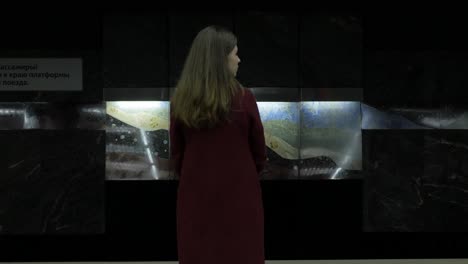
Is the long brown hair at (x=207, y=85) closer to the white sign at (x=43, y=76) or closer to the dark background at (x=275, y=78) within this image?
the dark background at (x=275, y=78)

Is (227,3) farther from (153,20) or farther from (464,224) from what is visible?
(464,224)

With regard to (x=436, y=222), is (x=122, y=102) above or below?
above

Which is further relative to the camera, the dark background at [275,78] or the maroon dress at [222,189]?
the dark background at [275,78]

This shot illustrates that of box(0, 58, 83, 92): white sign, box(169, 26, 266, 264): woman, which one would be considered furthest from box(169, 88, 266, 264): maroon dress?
box(0, 58, 83, 92): white sign

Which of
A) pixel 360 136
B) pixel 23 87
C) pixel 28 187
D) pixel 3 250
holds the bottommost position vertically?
pixel 3 250

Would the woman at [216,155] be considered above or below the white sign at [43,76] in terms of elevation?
below

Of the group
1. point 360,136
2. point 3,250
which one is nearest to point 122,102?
point 3,250

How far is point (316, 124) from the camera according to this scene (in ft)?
23.1

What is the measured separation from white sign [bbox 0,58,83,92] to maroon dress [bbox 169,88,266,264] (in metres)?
4.66

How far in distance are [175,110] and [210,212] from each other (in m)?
0.47

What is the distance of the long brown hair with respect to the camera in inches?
101

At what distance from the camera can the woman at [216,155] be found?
259 centimetres

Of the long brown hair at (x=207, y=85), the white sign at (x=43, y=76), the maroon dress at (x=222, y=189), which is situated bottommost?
the maroon dress at (x=222, y=189)

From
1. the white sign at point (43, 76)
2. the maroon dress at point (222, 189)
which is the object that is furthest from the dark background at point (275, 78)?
the maroon dress at point (222, 189)
